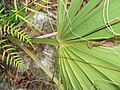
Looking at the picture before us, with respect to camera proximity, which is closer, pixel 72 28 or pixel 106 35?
pixel 106 35

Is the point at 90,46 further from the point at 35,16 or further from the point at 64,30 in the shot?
the point at 35,16

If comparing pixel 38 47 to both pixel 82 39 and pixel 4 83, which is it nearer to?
pixel 4 83

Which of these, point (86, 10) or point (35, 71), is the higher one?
point (86, 10)

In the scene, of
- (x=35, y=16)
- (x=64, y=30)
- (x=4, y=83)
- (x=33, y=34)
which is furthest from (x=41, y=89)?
(x=64, y=30)

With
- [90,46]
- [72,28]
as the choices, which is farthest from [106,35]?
[72,28]

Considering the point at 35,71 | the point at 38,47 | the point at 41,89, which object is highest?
the point at 38,47

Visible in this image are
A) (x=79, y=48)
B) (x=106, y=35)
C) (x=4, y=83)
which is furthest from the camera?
(x=4, y=83)

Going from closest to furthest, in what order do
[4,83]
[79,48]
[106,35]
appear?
[106,35]
[79,48]
[4,83]
